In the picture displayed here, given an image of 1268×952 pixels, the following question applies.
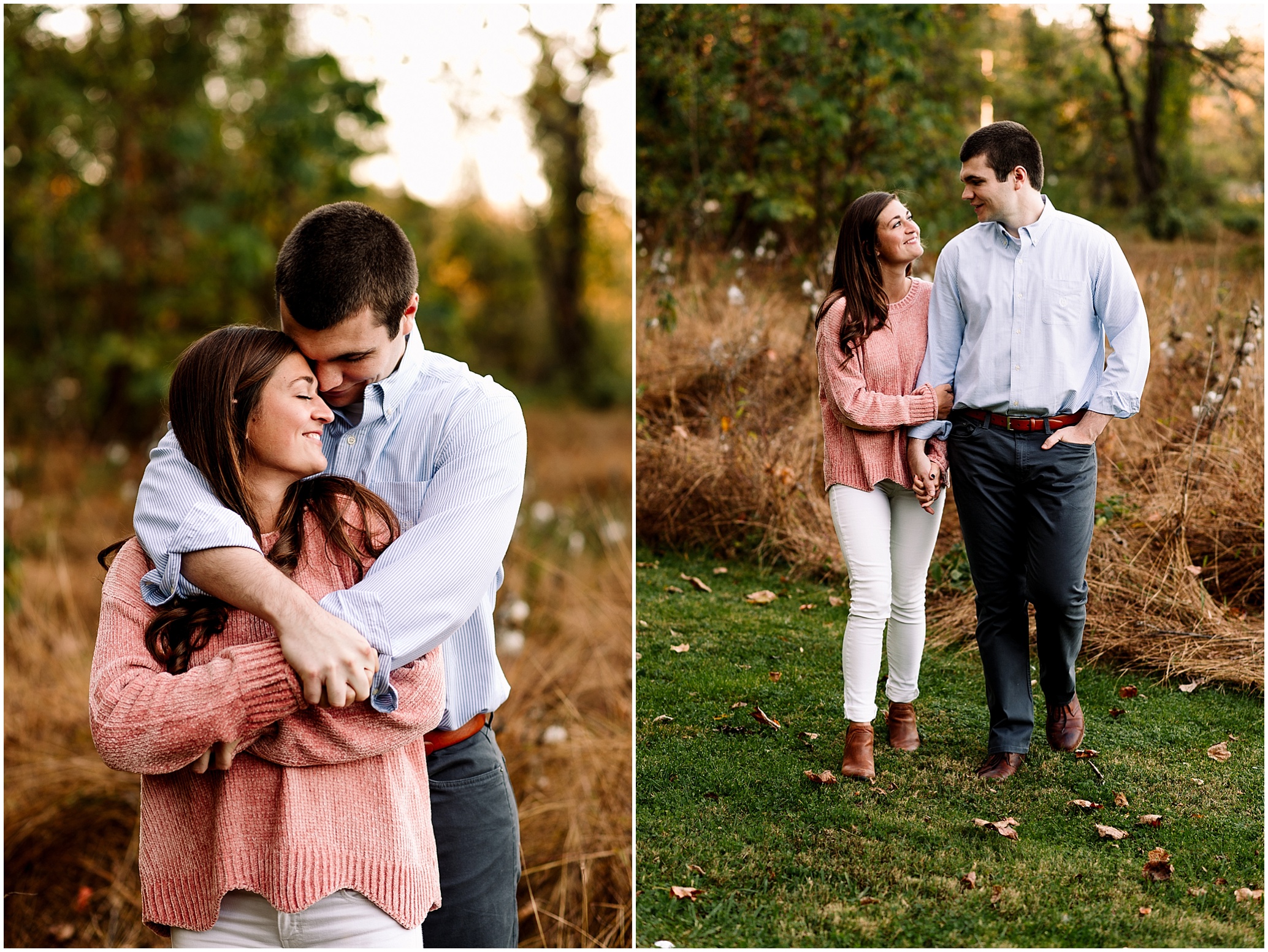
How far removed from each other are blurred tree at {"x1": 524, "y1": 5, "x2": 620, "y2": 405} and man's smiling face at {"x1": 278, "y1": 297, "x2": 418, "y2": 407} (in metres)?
4.41

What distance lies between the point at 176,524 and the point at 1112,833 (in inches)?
85.1

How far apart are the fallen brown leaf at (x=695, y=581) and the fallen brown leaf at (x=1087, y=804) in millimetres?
1142

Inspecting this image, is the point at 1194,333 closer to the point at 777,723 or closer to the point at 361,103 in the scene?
the point at 777,723

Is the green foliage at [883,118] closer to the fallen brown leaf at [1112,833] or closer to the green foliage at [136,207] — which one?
the fallen brown leaf at [1112,833]

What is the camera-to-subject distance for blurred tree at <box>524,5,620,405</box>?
30.4 feet

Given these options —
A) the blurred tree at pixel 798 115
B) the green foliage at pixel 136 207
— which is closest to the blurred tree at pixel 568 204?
the green foliage at pixel 136 207

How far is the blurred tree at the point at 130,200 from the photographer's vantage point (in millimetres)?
8289

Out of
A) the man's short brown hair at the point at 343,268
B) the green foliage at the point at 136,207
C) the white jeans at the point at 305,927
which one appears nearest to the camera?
the white jeans at the point at 305,927

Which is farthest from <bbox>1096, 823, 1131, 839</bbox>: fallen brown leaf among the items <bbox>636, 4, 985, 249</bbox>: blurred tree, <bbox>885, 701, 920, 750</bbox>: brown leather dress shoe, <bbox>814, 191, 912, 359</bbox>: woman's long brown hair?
<bbox>636, 4, 985, 249</bbox>: blurred tree

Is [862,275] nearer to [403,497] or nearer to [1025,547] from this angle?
[1025,547]

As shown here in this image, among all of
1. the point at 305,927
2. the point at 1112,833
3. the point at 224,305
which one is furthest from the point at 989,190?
the point at 224,305

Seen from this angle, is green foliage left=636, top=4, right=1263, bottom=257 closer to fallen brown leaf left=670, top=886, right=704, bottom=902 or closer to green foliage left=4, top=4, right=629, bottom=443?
fallen brown leaf left=670, top=886, right=704, bottom=902

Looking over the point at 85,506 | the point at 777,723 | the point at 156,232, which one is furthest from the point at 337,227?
the point at 156,232

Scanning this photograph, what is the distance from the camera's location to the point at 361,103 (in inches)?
194
